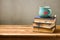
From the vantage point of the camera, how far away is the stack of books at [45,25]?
3.80 ft

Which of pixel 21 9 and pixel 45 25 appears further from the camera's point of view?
pixel 21 9

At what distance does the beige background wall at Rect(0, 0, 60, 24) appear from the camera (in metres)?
1.53

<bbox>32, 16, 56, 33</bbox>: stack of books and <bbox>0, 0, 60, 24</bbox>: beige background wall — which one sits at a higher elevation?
<bbox>0, 0, 60, 24</bbox>: beige background wall

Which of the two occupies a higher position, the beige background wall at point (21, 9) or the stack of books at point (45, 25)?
the beige background wall at point (21, 9)

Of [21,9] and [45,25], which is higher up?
[21,9]

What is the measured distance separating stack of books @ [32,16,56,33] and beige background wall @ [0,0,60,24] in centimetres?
37

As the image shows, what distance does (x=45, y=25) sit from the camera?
117 centimetres

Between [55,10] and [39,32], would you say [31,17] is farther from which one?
[39,32]

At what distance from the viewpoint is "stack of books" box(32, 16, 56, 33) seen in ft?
3.80

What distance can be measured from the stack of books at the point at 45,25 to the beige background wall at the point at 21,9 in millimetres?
373

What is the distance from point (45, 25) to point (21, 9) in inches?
18.1

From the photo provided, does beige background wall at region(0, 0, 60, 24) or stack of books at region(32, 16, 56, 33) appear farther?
beige background wall at region(0, 0, 60, 24)

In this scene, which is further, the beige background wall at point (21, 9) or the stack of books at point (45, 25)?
the beige background wall at point (21, 9)

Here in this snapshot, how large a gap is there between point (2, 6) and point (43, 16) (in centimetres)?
53
